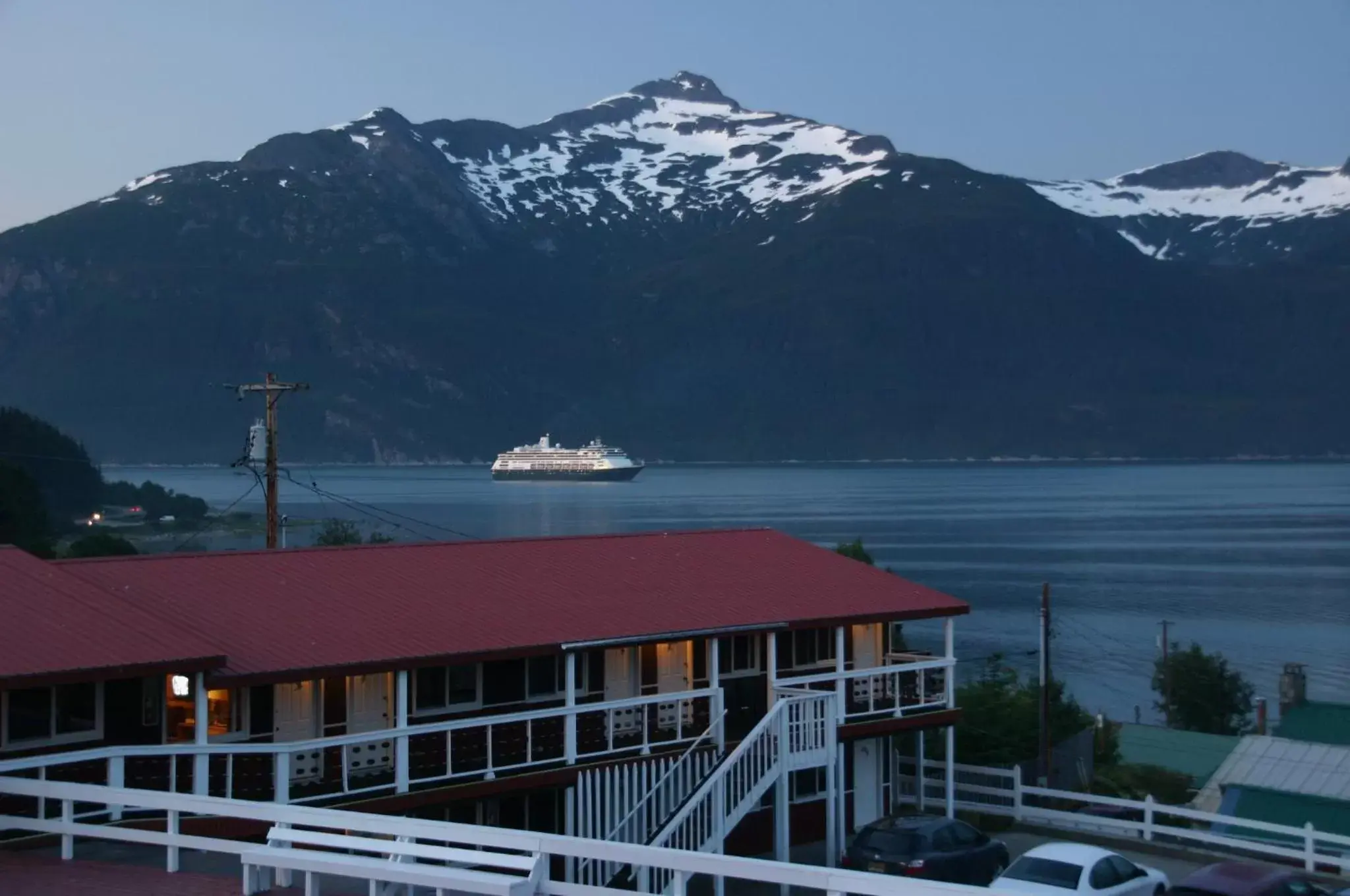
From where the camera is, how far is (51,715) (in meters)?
18.1

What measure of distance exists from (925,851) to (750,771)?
2.73 metres

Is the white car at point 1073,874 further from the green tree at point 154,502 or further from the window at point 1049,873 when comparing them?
the green tree at point 154,502

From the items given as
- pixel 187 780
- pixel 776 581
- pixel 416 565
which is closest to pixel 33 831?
pixel 187 780

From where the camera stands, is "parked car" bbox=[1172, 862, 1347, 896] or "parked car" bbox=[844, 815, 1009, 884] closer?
"parked car" bbox=[1172, 862, 1347, 896]

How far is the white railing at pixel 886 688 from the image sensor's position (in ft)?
83.4

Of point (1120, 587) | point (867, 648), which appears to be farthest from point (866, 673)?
point (1120, 587)

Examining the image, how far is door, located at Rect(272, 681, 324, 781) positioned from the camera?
20375mm

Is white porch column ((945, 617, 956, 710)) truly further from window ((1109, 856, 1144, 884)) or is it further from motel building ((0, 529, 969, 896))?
window ((1109, 856, 1144, 884))

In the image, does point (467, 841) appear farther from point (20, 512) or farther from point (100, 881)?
point (20, 512)

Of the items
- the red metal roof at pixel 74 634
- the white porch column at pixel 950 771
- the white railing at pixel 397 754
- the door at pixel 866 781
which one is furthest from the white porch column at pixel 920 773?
the red metal roof at pixel 74 634

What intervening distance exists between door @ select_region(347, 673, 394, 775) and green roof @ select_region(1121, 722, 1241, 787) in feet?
92.2

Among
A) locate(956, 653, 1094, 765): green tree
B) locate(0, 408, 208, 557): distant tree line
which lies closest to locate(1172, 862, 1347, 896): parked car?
locate(956, 653, 1094, 765): green tree

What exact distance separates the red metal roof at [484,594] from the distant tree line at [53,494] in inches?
1498

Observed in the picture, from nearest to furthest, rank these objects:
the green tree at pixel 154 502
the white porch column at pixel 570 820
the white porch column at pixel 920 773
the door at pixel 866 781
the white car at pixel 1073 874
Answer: the white car at pixel 1073 874 → the white porch column at pixel 570 820 → the door at pixel 866 781 → the white porch column at pixel 920 773 → the green tree at pixel 154 502
